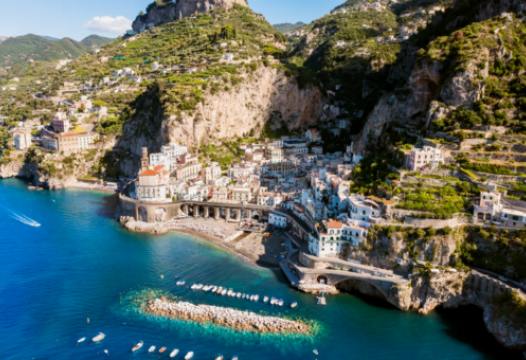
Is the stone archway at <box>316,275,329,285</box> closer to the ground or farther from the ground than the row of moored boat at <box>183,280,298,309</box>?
farther from the ground

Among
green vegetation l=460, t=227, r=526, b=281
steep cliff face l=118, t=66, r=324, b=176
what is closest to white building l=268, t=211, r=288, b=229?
green vegetation l=460, t=227, r=526, b=281

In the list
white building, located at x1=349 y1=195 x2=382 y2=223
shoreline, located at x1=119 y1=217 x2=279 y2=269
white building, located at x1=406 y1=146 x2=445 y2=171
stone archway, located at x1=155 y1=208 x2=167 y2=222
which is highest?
white building, located at x1=406 y1=146 x2=445 y2=171

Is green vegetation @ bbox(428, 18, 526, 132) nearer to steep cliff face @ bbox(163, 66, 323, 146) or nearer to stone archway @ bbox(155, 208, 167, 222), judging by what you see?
stone archway @ bbox(155, 208, 167, 222)

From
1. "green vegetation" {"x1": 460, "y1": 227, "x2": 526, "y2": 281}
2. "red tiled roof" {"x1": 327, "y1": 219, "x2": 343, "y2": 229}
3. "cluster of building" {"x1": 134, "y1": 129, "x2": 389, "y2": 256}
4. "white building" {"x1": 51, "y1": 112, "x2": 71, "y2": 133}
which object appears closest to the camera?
"green vegetation" {"x1": 460, "y1": 227, "x2": 526, "y2": 281}

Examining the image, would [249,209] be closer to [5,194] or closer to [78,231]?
[78,231]

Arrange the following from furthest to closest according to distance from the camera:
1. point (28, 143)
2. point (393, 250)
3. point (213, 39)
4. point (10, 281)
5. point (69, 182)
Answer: point (213, 39), point (28, 143), point (69, 182), point (10, 281), point (393, 250)

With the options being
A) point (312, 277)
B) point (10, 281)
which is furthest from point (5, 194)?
point (312, 277)
